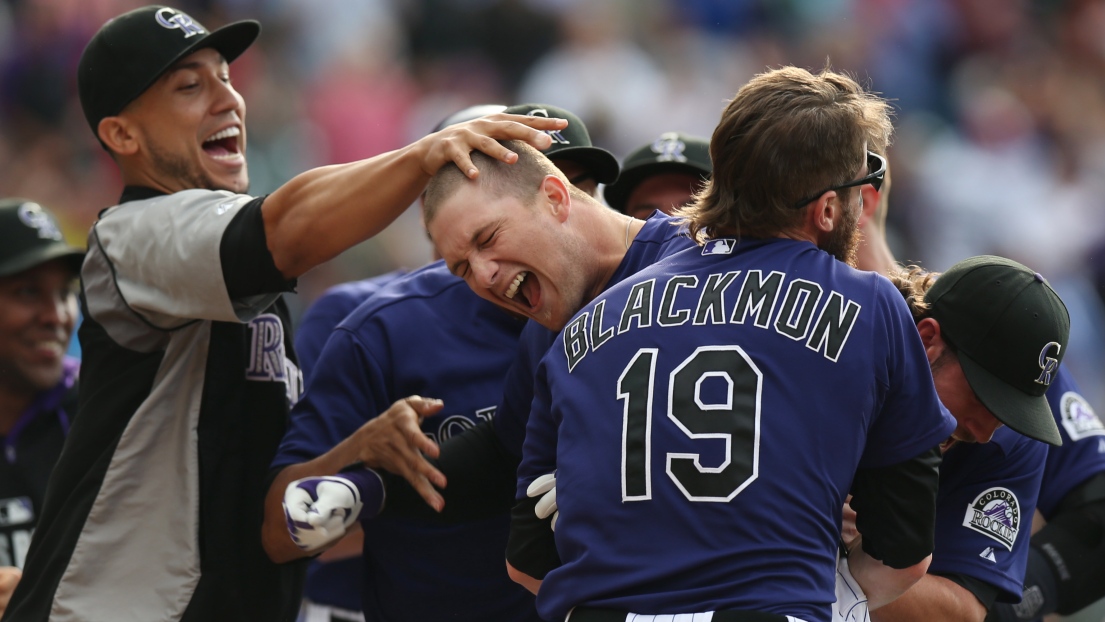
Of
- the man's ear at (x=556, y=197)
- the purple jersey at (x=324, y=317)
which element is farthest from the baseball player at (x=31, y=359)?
the man's ear at (x=556, y=197)

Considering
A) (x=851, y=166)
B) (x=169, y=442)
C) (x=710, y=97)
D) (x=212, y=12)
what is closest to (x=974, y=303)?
(x=851, y=166)

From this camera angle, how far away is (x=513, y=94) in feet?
35.7

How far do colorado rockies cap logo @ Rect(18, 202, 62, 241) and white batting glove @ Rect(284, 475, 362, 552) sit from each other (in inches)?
91.9

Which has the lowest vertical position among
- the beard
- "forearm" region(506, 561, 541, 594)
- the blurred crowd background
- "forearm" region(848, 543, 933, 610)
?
the blurred crowd background

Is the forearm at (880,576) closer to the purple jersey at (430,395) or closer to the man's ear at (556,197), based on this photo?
the man's ear at (556,197)

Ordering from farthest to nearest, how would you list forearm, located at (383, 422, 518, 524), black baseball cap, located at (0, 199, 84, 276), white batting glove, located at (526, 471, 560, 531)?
black baseball cap, located at (0, 199, 84, 276) < forearm, located at (383, 422, 518, 524) < white batting glove, located at (526, 471, 560, 531)

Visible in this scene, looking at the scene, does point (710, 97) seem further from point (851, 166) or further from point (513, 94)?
point (851, 166)

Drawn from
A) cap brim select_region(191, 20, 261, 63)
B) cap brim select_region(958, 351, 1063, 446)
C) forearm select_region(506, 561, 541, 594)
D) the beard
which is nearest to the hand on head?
the beard

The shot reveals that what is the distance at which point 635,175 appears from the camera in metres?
4.68

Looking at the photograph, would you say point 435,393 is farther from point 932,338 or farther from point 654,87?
point 654,87

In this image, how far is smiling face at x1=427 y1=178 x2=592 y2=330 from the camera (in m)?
3.01

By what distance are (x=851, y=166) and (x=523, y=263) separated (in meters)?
0.85

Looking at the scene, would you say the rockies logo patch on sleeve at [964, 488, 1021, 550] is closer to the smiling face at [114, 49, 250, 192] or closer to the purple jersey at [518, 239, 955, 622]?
the purple jersey at [518, 239, 955, 622]

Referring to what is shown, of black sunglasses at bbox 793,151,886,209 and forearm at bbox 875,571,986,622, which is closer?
black sunglasses at bbox 793,151,886,209
